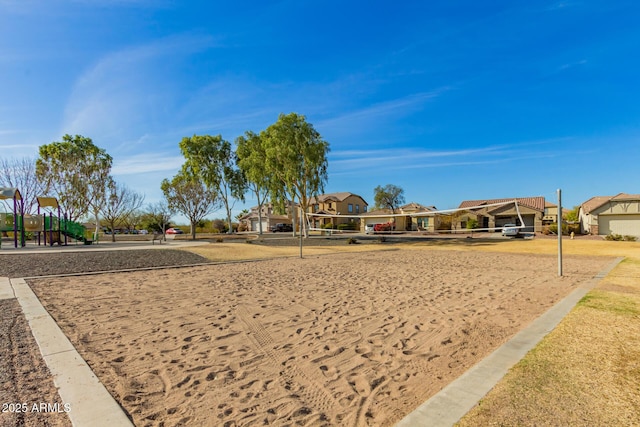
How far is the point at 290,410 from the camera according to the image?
250cm

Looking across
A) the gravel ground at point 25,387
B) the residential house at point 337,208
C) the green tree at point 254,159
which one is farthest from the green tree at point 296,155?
the residential house at point 337,208

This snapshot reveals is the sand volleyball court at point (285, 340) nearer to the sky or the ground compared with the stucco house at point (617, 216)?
nearer to the ground

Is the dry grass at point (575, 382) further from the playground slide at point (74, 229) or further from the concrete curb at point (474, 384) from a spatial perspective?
the playground slide at point (74, 229)

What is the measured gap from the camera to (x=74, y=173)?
30.7 meters

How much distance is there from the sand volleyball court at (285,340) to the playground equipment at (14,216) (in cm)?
1712

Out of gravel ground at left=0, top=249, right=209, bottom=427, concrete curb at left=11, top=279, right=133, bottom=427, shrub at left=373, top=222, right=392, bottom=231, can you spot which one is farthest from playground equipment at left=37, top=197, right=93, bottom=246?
shrub at left=373, top=222, right=392, bottom=231

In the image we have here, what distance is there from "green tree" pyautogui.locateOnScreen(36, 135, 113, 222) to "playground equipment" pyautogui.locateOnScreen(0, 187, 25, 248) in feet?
32.8

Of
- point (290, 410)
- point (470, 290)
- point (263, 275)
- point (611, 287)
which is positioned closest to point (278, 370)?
point (290, 410)

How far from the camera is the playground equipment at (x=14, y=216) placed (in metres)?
19.5

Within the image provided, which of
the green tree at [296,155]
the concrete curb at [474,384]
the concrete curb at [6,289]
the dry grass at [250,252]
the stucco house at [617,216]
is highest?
the green tree at [296,155]

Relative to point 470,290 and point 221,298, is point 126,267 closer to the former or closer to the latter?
point 221,298

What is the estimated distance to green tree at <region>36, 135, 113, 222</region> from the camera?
101 feet

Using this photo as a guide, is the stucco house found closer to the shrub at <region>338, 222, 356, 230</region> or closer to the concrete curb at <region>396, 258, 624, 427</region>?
the shrub at <region>338, 222, 356, 230</region>

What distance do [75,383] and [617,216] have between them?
44.6 meters
